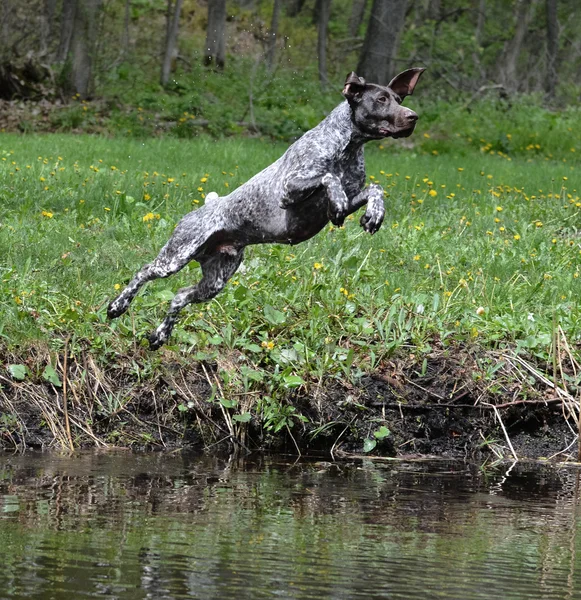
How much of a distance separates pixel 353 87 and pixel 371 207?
1.76 ft

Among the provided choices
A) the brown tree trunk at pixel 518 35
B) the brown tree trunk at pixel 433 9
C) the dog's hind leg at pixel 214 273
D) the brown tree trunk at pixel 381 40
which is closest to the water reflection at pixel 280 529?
the dog's hind leg at pixel 214 273

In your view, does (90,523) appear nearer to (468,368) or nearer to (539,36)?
(468,368)

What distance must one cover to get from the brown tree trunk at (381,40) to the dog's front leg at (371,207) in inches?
606

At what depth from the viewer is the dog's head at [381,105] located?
15.5 ft

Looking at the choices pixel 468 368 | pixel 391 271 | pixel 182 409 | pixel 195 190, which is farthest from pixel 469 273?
pixel 195 190

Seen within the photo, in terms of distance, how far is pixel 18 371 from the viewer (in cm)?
758

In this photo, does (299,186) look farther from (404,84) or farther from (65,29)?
(65,29)

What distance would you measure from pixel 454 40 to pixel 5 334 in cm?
2324

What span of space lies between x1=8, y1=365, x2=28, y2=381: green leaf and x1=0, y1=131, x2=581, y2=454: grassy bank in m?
0.02

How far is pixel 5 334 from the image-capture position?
782 cm

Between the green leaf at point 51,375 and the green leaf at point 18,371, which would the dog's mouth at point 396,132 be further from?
the green leaf at point 18,371

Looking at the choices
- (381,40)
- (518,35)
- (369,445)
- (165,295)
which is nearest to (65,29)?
(381,40)


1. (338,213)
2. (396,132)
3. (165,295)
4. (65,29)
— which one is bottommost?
(165,295)

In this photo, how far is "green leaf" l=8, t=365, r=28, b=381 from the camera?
756 cm
